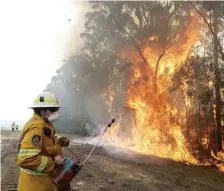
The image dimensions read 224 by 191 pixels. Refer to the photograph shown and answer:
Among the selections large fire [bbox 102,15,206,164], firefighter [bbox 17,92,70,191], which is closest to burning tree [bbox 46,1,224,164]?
large fire [bbox 102,15,206,164]

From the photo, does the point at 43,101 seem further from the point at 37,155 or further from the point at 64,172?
the point at 64,172

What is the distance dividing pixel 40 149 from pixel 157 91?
17120 millimetres

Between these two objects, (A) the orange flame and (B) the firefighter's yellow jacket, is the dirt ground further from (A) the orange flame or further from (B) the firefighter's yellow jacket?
(B) the firefighter's yellow jacket

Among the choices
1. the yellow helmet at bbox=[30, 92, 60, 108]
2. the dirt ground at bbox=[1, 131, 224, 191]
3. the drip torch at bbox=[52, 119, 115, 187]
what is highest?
the yellow helmet at bbox=[30, 92, 60, 108]

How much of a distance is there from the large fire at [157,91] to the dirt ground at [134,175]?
353cm

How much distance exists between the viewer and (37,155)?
378cm

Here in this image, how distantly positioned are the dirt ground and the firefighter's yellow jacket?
4.82m

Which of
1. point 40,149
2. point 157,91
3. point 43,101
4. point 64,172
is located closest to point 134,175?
point 64,172

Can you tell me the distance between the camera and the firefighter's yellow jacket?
148 inches

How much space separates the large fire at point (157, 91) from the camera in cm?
1828

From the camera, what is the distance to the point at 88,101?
3753 centimetres

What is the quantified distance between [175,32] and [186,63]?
115 inches

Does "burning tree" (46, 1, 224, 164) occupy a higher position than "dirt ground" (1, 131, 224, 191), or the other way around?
"burning tree" (46, 1, 224, 164)

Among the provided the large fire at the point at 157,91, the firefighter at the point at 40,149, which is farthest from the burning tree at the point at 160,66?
the firefighter at the point at 40,149
